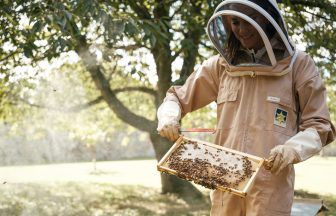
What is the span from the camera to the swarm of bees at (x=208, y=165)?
6.66ft

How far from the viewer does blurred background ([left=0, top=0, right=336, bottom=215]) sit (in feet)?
12.5

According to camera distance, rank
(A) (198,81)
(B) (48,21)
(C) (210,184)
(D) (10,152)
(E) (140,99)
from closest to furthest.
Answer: (C) (210,184), (A) (198,81), (B) (48,21), (E) (140,99), (D) (10,152)

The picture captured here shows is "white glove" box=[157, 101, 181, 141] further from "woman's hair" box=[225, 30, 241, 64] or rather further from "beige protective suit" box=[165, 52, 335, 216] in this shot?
"woman's hair" box=[225, 30, 241, 64]

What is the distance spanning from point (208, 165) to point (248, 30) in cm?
71

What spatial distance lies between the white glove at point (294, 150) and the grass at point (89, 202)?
5159mm

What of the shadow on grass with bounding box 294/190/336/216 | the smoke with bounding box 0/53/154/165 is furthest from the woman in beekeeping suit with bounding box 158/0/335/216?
the shadow on grass with bounding box 294/190/336/216

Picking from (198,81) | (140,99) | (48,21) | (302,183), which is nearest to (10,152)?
(140,99)

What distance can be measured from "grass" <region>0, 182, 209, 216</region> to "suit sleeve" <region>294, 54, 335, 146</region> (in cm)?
507

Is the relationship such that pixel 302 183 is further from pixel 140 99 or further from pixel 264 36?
pixel 264 36

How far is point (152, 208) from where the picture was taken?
24.1ft

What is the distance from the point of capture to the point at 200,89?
2363 millimetres

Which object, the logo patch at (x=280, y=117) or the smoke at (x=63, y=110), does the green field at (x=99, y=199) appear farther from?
the logo patch at (x=280, y=117)

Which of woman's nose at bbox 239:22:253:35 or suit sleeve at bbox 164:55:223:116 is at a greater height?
woman's nose at bbox 239:22:253:35

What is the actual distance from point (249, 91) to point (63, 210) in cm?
553
